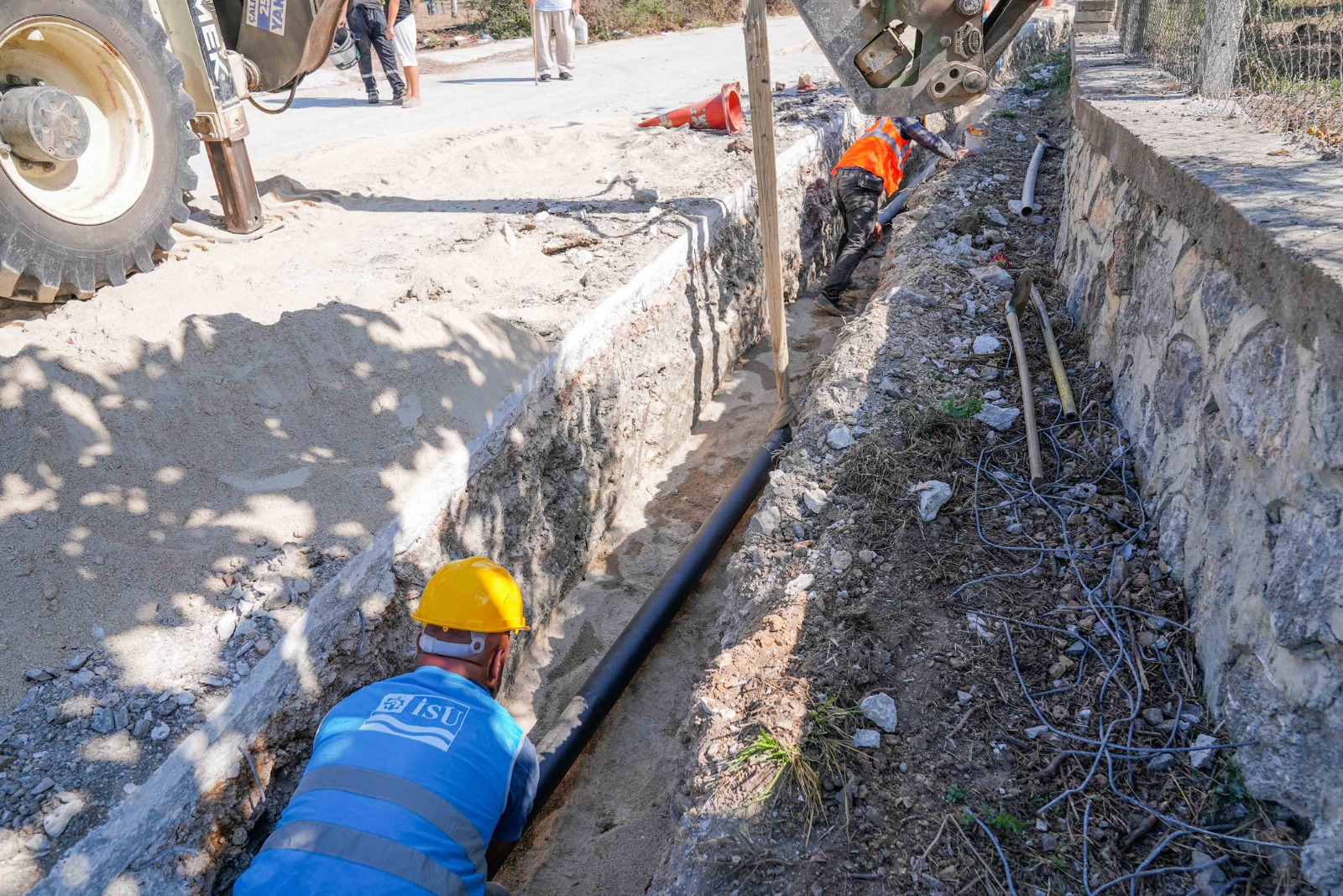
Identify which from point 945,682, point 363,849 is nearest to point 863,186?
point 945,682

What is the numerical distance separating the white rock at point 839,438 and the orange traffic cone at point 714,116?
4.16 m

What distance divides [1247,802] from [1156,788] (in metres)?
0.20

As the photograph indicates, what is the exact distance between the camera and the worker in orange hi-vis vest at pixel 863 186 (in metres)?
6.42

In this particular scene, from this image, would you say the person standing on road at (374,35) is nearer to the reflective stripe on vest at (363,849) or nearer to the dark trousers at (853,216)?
the dark trousers at (853,216)

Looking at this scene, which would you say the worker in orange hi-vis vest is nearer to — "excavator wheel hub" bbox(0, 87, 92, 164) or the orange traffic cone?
the orange traffic cone

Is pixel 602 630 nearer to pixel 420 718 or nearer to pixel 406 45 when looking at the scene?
pixel 420 718

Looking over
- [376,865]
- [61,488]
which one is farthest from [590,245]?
[376,865]

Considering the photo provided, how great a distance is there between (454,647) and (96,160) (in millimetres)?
3510

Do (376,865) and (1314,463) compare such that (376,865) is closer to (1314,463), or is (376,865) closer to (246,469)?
(246,469)

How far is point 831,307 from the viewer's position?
6578 millimetres

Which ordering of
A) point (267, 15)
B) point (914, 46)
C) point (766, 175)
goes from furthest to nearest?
point (267, 15) < point (766, 175) < point (914, 46)

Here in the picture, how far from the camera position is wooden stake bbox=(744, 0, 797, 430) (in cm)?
411

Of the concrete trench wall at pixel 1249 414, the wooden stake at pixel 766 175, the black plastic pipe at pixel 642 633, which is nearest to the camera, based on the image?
the concrete trench wall at pixel 1249 414

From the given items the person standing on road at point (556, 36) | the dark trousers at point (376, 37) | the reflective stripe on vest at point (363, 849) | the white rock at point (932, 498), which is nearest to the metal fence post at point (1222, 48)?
the white rock at point (932, 498)
